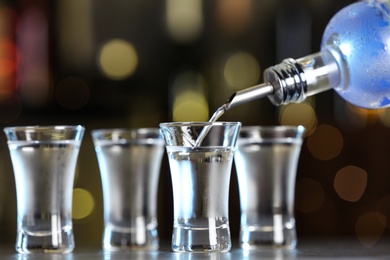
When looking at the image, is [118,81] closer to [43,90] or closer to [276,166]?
[43,90]

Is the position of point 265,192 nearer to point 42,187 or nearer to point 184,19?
point 42,187

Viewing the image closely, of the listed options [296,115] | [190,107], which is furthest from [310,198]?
[190,107]

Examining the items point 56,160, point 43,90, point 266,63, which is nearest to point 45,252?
point 56,160

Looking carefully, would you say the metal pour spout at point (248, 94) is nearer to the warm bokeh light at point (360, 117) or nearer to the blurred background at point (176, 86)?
the blurred background at point (176, 86)

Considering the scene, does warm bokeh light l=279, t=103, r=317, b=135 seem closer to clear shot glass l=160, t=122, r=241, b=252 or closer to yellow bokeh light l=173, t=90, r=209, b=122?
yellow bokeh light l=173, t=90, r=209, b=122

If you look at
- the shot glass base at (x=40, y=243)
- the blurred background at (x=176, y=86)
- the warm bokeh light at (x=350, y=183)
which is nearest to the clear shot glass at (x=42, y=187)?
the shot glass base at (x=40, y=243)

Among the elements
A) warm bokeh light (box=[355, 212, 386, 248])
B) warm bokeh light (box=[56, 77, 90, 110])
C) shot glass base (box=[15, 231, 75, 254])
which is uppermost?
warm bokeh light (box=[56, 77, 90, 110])

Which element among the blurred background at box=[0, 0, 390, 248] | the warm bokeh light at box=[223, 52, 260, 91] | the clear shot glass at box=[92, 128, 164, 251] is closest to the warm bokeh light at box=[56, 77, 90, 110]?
the blurred background at box=[0, 0, 390, 248]
